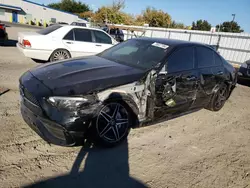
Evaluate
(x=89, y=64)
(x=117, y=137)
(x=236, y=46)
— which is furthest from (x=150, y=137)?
(x=236, y=46)

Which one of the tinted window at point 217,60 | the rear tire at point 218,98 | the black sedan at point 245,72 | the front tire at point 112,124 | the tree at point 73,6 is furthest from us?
the tree at point 73,6

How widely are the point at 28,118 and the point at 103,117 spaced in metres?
1.07

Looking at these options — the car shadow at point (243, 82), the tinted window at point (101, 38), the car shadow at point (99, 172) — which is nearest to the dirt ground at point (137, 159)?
the car shadow at point (99, 172)

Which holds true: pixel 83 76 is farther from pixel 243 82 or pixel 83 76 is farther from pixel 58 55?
pixel 243 82

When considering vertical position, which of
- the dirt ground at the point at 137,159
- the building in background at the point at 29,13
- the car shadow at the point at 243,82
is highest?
the building in background at the point at 29,13

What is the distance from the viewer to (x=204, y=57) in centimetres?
455

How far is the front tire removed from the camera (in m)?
2.94

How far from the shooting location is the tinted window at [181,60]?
3.73m

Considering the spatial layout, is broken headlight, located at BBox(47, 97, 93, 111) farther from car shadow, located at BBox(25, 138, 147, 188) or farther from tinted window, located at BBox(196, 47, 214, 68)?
tinted window, located at BBox(196, 47, 214, 68)

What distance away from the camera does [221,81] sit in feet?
16.5

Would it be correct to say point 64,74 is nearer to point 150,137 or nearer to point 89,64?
point 89,64

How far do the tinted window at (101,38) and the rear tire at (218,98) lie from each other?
5.06 meters

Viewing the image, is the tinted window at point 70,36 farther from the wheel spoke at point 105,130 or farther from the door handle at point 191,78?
the wheel spoke at point 105,130

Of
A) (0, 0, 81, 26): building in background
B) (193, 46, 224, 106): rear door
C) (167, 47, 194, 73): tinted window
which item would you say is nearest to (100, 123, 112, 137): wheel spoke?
(167, 47, 194, 73): tinted window
